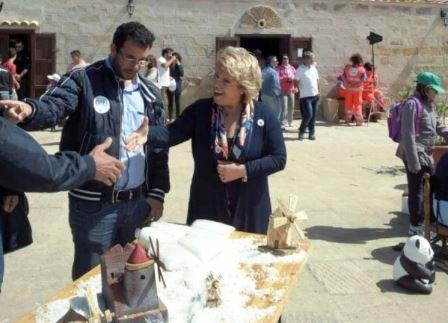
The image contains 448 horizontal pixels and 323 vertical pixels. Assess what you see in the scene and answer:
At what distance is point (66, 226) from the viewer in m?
5.65

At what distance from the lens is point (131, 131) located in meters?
2.87

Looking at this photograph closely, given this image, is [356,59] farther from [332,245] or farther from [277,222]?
[277,222]

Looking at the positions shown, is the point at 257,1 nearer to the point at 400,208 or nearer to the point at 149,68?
the point at 149,68

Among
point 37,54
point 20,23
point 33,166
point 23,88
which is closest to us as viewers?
point 33,166

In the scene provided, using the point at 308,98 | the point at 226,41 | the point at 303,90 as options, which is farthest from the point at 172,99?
the point at 308,98

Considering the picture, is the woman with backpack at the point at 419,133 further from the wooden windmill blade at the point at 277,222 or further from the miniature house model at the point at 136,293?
the miniature house model at the point at 136,293

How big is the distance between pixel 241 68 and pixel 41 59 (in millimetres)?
12190

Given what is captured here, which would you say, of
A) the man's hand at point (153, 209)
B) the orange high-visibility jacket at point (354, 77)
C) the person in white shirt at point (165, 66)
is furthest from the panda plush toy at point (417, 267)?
the orange high-visibility jacket at point (354, 77)

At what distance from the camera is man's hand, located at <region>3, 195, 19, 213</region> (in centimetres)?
207

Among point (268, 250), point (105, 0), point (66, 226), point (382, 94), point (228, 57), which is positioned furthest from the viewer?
point (382, 94)

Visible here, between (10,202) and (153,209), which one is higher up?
(10,202)

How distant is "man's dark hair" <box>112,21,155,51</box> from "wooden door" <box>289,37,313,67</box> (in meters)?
12.3

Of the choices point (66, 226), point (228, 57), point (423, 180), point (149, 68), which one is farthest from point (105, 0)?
point (228, 57)

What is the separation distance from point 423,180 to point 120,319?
3.78 m
